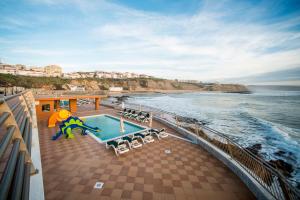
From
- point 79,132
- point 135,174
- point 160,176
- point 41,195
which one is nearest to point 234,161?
point 160,176

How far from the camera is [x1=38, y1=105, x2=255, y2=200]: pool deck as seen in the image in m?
4.88

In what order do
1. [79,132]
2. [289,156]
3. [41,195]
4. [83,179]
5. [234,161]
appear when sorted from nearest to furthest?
1. [41,195]
2. [83,179]
3. [234,161]
4. [79,132]
5. [289,156]

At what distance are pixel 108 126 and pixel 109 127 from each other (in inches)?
13.1

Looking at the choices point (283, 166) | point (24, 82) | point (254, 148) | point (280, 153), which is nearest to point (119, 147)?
point (283, 166)

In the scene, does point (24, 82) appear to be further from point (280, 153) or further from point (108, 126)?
point (280, 153)

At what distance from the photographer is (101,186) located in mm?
5098

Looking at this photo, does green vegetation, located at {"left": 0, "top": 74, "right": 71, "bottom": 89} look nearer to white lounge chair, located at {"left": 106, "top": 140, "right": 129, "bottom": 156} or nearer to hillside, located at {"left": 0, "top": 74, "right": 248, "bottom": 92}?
hillside, located at {"left": 0, "top": 74, "right": 248, "bottom": 92}

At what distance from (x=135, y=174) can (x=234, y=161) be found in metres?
4.38

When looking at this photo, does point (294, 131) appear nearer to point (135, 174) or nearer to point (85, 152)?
point (135, 174)

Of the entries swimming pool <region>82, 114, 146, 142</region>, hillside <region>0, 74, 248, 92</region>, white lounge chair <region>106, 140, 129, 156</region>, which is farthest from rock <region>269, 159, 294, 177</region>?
hillside <region>0, 74, 248, 92</region>

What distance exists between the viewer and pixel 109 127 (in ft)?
44.4

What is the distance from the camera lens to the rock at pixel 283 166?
1007 cm

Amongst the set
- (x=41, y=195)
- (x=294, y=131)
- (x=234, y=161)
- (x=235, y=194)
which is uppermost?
(x=41, y=195)

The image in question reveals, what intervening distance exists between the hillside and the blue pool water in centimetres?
5968
